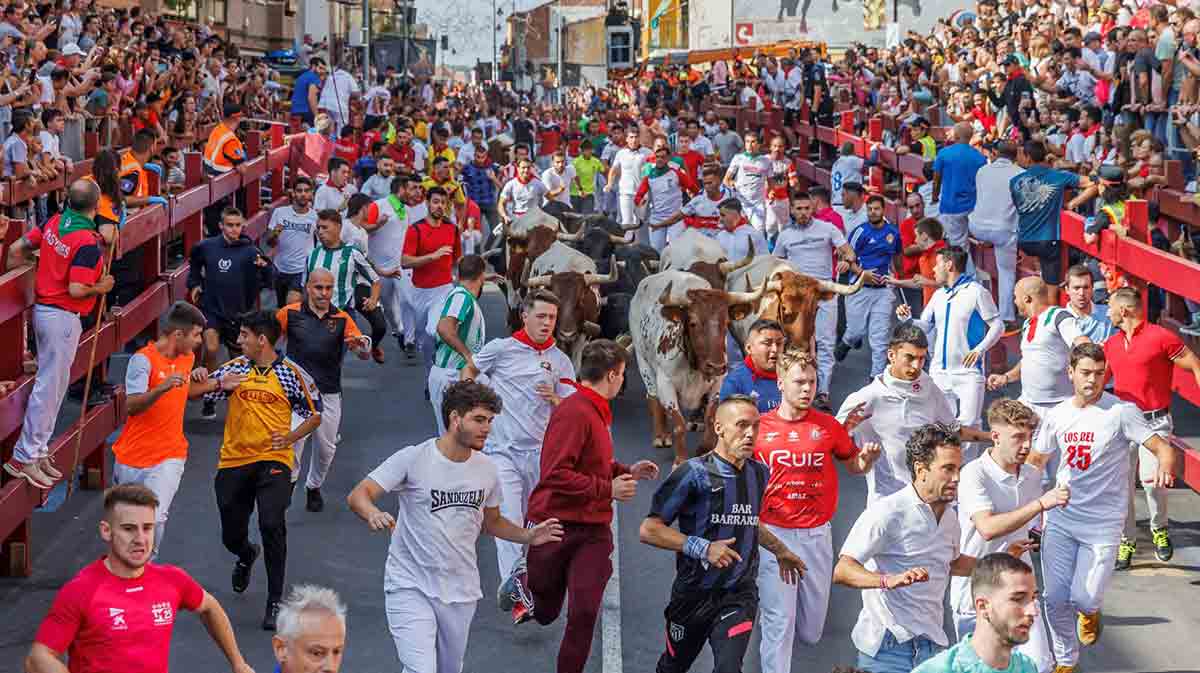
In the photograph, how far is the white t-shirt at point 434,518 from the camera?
8172 millimetres

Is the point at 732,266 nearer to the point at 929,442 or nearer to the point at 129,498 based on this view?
the point at 929,442

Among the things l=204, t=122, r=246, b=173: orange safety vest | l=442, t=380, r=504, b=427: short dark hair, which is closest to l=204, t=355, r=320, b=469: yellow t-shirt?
l=442, t=380, r=504, b=427: short dark hair

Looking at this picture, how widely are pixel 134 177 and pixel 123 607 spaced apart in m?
9.28

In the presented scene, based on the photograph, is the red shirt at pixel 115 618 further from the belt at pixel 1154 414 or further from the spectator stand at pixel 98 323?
the belt at pixel 1154 414

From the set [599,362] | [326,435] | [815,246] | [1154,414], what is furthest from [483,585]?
[815,246]

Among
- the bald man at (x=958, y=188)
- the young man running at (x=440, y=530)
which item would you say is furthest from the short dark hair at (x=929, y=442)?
the bald man at (x=958, y=188)

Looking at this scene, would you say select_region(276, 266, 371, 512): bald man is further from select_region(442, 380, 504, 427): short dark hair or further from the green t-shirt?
the green t-shirt

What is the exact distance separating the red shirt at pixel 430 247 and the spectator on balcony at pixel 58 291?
16.1 ft

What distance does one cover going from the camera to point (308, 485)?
12.9 metres

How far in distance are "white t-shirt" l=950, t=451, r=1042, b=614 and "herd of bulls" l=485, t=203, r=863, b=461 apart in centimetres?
350

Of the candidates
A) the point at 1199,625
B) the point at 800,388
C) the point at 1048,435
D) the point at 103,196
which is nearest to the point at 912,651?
the point at 800,388

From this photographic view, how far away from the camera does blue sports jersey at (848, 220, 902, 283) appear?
16297mm

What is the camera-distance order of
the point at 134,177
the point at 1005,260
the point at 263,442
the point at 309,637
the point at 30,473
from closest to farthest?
1. the point at 309,637
2. the point at 263,442
3. the point at 30,473
4. the point at 134,177
5. the point at 1005,260

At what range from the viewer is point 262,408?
10375 mm
